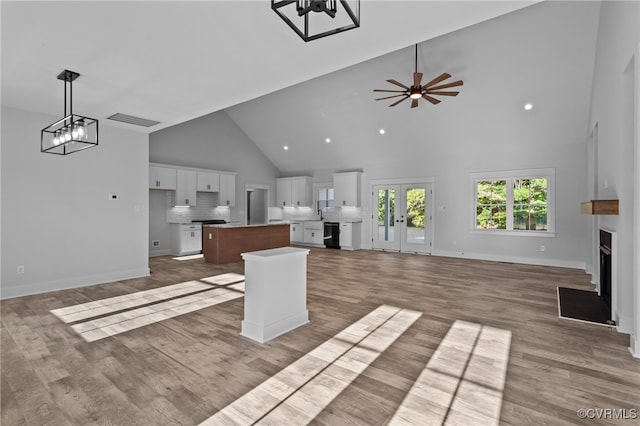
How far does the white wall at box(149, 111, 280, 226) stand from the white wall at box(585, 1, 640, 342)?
8800 mm

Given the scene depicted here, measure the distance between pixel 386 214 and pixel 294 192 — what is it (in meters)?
3.46

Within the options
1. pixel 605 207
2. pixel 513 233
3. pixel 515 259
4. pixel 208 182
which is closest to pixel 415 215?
pixel 513 233

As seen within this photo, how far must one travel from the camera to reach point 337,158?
9984 millimetres

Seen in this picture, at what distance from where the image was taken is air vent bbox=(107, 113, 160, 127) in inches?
197

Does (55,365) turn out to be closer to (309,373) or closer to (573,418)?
(309,373)

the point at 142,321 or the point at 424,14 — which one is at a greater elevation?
the point at 424,14

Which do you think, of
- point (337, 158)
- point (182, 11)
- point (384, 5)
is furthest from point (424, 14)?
point (337, 158)

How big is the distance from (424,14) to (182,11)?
6.06ft

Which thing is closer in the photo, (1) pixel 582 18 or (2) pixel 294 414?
(2) pixel 294 414

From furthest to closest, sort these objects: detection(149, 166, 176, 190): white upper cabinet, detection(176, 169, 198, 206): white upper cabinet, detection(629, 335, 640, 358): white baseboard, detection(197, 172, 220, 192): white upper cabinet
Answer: detection(197, 172, 220, 192): white upper cabinet, detection(176, 169, 198, 206): white upper cabinet, detection(149, 166, 176, 190): white upper cabinet, detection(629, 335, 640, 358): white baseboard

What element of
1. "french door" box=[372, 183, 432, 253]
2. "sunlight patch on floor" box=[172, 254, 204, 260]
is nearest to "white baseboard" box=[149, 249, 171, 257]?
"sunlight patch on floor" box=[172, 254, 204, 260]

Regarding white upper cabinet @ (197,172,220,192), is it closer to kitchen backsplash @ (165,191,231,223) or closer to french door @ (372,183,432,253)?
kitchen backsplash @ (165,191,231,223)

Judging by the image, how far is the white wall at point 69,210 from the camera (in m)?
4.57

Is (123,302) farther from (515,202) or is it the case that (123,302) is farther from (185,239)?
(515,202)
